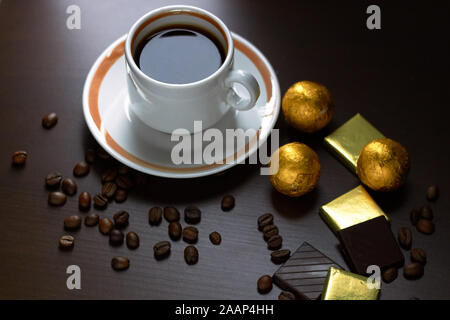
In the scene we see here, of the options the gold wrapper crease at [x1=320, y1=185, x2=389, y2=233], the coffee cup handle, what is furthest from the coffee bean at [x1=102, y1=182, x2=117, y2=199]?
the gold wrapper crease at [x1=320, y1=185, x2=389, y2=233]

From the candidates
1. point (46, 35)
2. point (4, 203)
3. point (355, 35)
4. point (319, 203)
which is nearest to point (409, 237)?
point (319, 203)

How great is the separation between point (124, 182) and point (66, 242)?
0.45 ft

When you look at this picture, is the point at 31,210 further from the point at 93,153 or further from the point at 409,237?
the point at 409,237

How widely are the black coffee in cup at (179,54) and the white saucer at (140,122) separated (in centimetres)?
9

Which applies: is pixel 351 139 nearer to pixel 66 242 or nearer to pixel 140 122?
pixel 140 122

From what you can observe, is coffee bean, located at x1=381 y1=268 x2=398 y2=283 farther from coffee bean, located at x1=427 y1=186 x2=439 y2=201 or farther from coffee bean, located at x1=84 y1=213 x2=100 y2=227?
coffee bean, located at x1=84 y1=213 x2=100 y2=227

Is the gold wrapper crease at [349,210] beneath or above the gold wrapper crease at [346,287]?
above

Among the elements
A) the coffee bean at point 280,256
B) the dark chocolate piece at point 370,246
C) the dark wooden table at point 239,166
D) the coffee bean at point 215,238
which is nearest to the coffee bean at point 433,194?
the dark wooden table at point 239,166

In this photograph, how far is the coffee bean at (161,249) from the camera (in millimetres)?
906

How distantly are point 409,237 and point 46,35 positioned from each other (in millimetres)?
792

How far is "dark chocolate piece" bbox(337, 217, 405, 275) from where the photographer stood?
A: 0.90 meters

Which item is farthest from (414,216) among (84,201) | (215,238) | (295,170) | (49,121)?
(49,121)

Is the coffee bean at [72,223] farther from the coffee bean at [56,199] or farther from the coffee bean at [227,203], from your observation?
the coffee bean at [227,203]

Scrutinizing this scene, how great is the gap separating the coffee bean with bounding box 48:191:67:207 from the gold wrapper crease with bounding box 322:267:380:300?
17.8 inches
